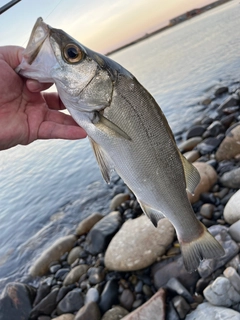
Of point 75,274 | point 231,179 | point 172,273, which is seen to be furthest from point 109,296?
point 231,179

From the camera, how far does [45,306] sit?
207 inches

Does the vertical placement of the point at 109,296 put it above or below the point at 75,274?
above

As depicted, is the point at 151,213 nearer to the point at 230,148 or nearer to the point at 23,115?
the point at 23,115

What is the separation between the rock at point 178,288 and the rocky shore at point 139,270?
0.01 meters

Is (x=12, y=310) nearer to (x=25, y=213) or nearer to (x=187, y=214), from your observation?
(x=187, y=214)

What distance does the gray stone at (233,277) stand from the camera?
3480 millimetres

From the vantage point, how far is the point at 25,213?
10.1 meters

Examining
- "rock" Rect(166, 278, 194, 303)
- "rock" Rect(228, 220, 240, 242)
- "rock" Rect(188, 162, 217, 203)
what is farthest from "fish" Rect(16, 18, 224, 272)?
"rock" Rect(188, 162, 217, 203)

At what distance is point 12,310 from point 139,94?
15.8 feet

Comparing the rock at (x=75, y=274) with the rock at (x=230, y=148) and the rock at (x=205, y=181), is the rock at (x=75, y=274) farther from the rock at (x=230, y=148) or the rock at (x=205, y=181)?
the rock at (x=230, y=148)

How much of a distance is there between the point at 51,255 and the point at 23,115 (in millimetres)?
4673

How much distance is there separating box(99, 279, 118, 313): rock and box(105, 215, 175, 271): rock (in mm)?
330

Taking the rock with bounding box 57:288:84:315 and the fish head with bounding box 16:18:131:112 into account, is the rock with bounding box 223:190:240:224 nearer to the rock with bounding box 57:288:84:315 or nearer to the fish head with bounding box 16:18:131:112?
the rock with bounding box 57:288:84:315

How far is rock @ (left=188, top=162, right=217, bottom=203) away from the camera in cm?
598
